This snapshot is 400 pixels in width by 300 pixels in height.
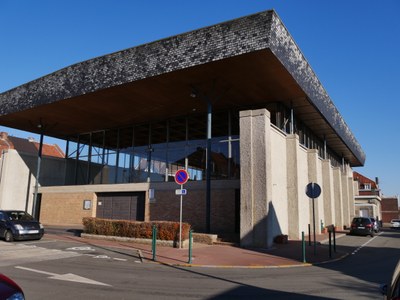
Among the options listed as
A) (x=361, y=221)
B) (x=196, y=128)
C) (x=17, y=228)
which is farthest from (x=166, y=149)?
(x=361, y=221)

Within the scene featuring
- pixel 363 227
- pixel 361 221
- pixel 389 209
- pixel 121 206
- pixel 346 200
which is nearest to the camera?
pixel 121 206

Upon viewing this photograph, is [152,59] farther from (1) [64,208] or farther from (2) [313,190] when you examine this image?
(1) [64,208]

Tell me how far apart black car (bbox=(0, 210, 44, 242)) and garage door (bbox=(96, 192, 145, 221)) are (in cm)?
827

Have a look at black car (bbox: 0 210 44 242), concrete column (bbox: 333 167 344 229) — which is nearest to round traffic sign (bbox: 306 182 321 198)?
black car (bbox: 0 210 44 242)

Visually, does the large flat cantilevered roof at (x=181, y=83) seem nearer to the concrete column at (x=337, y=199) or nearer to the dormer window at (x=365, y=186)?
the concrete column at (x=337, y=199)

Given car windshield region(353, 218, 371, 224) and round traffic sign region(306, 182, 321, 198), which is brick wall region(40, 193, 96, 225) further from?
car windshield region(353, 218, 371, 224)

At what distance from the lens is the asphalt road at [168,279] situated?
7.94m

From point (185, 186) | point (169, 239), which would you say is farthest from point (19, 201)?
point (169, 239)

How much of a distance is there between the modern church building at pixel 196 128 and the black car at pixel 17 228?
8111mm

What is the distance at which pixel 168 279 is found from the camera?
31.4 feet

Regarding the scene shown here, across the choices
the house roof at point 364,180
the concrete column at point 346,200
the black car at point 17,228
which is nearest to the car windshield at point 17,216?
the black car at point 17,228

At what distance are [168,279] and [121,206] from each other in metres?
18.4

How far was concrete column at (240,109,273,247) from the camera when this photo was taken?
16.9m

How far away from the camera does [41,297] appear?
Answer: 736 cm
